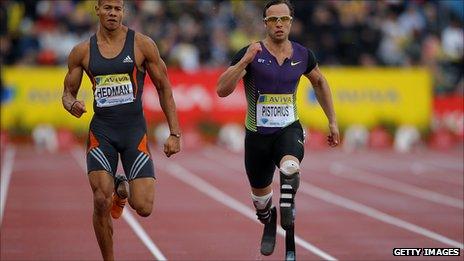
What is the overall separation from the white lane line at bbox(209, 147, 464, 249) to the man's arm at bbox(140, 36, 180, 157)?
334cm

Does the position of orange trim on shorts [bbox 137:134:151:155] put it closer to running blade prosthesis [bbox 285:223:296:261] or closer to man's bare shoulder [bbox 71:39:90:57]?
man's bare shoulder [bbox 71:39:90:57]

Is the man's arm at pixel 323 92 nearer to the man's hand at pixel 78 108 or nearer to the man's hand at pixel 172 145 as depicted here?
the man's hand at pixel 172 145

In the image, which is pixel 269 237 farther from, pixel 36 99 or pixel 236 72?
pixel 36 99

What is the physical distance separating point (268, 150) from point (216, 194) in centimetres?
659

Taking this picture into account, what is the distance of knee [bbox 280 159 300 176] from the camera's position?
9.00 m

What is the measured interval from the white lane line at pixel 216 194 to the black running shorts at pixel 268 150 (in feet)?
3.31

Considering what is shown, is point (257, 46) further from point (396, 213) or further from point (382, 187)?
A: point (382, 187)

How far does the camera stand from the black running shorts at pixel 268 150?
9305 millimetres

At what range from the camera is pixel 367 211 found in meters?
14.1

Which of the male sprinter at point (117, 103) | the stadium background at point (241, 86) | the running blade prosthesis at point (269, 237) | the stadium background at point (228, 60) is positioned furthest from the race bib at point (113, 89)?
the stadium background at point (228, 60)

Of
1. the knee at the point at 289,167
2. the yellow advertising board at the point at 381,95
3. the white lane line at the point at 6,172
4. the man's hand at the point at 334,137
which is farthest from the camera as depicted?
the yellow advertising board at the point at 381,95

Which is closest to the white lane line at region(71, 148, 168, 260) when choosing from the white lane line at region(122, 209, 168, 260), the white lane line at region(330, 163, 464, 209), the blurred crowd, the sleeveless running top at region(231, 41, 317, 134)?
the white lane line at region(122, 209, 168, 260)

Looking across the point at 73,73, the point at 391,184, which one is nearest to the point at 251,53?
the point at 73,73

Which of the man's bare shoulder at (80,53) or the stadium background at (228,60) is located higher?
the man's bare shoulder at (80,53)
